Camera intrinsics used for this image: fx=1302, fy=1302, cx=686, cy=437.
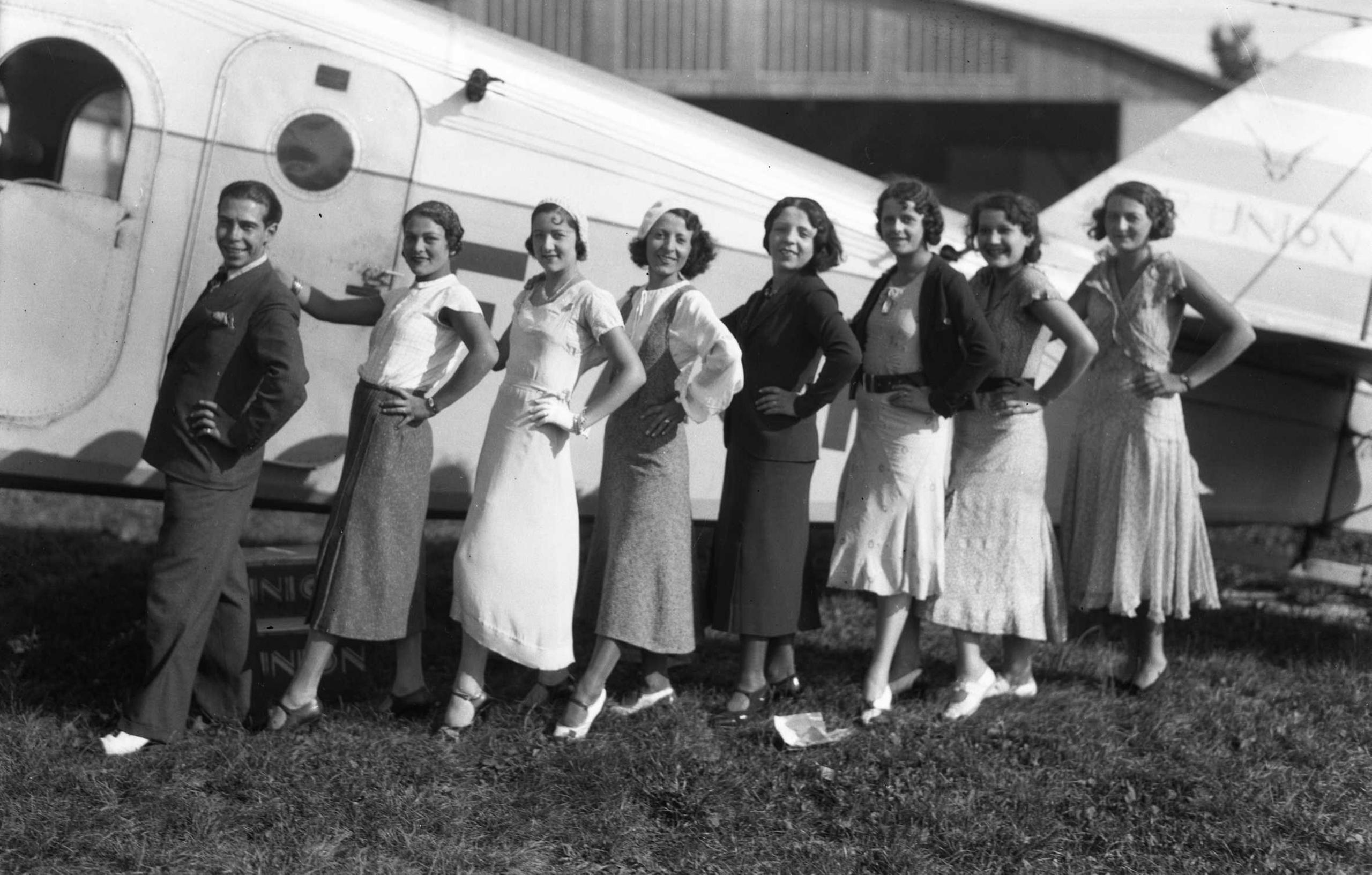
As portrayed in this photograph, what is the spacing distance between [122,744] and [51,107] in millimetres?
2650

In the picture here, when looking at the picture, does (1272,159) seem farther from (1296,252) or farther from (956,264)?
(956,264)

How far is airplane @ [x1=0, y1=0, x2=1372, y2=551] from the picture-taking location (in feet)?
14.9

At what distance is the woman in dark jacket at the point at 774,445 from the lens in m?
4.29

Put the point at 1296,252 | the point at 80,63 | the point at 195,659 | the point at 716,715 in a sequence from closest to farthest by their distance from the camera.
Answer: the point at 195,659, the point at 716,715, the point at 80,63, the point at 1296,252

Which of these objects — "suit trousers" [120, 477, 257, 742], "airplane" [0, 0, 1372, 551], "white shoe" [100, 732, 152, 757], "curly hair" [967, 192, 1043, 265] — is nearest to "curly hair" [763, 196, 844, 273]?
"curly hair" [967, 192, 1043, 265]

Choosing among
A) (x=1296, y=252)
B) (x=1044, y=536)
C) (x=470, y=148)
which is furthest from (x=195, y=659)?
(x=1296, y=252)

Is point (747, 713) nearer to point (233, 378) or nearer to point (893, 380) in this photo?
point (893, 380)

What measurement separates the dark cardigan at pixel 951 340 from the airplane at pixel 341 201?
115 cm

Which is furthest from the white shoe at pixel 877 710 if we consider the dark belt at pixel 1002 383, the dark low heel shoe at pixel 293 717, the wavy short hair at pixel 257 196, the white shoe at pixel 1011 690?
the wavy short hair at pixel 257 196

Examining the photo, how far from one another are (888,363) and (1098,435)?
3.07 feet

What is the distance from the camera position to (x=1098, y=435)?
479 cm

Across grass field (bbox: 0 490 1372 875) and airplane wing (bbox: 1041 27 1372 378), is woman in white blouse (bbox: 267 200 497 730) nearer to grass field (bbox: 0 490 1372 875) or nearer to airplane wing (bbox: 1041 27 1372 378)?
grass field (bbox: 0 490 1372 875)

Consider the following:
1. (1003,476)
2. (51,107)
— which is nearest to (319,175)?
(51,107)

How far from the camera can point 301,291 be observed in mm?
4312
